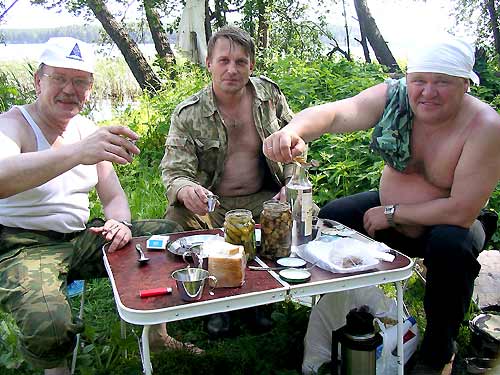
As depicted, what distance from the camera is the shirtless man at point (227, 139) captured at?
Result: 2.95m

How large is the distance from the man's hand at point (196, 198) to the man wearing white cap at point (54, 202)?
16cm

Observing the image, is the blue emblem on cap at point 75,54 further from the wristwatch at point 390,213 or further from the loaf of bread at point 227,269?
the wristwatch at point 390,213

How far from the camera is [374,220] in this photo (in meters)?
2.63

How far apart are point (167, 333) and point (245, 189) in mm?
945

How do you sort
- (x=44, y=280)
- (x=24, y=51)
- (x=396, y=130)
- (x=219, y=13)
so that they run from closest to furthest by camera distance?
1. (x=44, y=280)
2. (x=396, y=130)
3. (x=24, y=51)
4. (x=219, y=13)

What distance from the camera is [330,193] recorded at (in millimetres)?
4469

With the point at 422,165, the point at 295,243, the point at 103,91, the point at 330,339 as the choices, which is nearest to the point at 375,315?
the point at 330,339

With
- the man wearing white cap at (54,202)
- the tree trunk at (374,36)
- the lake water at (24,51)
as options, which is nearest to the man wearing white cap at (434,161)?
the man wearing white cap at (54,202)

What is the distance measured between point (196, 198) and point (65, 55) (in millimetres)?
897

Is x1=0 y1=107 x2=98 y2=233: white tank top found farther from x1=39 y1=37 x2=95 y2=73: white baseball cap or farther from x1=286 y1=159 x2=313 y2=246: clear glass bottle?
x1=286 y1=159 x2=313 y2=246: clear glass bottle

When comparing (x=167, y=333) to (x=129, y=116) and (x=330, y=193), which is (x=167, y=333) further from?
(x=129, y=116)

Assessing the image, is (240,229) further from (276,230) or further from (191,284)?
(191,284)

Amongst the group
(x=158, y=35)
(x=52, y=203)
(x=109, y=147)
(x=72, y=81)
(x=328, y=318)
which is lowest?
(x=328, y=318)

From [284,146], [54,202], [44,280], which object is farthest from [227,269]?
[54,202]
